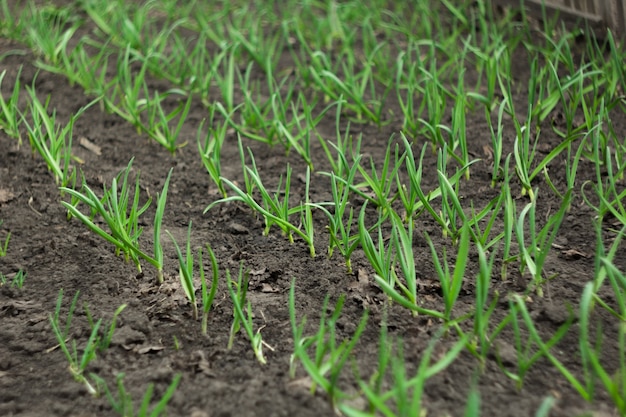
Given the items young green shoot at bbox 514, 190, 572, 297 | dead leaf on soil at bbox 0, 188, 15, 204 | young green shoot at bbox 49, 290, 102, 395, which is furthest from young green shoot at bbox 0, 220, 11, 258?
young green shoot at bbox 514, 190, 572, 297

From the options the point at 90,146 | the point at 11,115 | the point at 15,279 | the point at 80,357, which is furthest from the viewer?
the point at 90,146

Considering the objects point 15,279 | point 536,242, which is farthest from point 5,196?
point 536,242

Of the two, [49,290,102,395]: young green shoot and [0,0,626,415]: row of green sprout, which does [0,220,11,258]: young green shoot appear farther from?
[49,290,102,395]: young green shoot

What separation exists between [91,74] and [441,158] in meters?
1.59

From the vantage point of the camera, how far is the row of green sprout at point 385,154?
1.37 metres

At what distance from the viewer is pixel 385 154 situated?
7.94ft

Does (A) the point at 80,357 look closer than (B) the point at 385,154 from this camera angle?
Yes

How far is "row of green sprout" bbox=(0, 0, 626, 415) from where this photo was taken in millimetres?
1372

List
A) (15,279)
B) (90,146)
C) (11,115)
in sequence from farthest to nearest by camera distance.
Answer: (90,146)
(11,115)
(15,279)

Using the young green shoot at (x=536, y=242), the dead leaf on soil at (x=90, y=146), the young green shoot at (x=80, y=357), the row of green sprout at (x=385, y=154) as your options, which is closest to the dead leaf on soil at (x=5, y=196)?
the row of green sprout at (x=385, y=154)

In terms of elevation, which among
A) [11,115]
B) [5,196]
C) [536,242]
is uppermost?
[536,242]

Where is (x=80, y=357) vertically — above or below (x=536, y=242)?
below

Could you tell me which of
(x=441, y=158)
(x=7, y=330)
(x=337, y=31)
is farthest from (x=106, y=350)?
(x=337, y=31)

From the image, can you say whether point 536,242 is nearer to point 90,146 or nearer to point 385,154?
point 385,154
